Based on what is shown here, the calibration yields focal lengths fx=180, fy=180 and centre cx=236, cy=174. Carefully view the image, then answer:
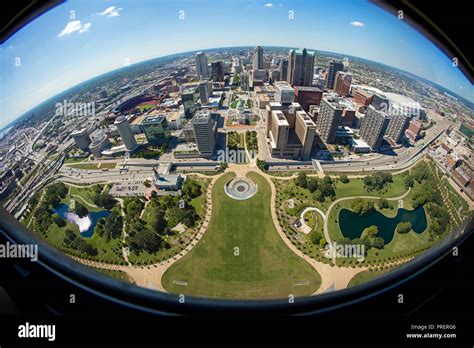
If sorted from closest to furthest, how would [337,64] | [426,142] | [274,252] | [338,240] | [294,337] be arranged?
1. [294,337]
2. [274,252]
3. [338,240]
4. [426,142]
5. [337,64]

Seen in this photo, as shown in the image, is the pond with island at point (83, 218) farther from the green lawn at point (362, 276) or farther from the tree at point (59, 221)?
the green lawn at point (362, 276)

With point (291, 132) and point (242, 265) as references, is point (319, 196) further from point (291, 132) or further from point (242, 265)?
point (291, 132)

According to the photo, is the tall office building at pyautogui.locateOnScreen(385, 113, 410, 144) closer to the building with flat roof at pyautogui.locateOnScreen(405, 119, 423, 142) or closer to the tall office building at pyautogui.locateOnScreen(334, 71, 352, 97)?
the building with flat roof at pyautogui.locateOnScreen(405, 119, 423, 142)

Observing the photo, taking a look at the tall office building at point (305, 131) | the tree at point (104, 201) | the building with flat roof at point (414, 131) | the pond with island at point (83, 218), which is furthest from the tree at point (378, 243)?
the tree at point (104, 201)

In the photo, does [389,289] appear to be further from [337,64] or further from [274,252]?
[337,64]

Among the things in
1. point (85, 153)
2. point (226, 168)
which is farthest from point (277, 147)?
point (85, 153)

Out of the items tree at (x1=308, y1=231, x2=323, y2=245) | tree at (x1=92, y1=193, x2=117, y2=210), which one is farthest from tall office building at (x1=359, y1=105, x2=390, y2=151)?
tree at (x1=92, y1=193, x2=117, y2=210)
